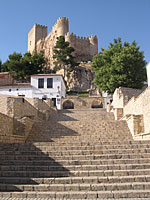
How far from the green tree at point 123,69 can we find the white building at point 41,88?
7.29m

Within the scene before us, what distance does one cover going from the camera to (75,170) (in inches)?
221

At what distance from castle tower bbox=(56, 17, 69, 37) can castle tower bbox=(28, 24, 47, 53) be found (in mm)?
12091

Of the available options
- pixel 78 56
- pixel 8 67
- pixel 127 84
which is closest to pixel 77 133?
pixel 127 84

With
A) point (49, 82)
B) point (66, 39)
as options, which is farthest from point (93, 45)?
point (49, 82)

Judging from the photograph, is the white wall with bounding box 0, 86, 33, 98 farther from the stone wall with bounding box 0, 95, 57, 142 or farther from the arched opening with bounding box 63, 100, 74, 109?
the stone wall with bounding box 0, 95, 57, 142

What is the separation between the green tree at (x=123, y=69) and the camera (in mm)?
21250

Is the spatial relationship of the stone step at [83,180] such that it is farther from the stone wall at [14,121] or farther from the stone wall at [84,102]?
the stone wall at [84,102]

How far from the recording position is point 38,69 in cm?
3975

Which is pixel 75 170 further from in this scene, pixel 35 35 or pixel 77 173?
pixel 35 35

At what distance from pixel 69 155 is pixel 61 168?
81 centimetres

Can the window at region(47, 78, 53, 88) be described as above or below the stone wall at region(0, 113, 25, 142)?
above

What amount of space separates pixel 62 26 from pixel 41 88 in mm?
33087

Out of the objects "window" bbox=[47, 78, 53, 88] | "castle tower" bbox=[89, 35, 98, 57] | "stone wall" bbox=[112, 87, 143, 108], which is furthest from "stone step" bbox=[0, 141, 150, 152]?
"castle tower" bbox=[89, 35, 98, 57]

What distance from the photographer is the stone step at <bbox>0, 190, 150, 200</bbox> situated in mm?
4434
